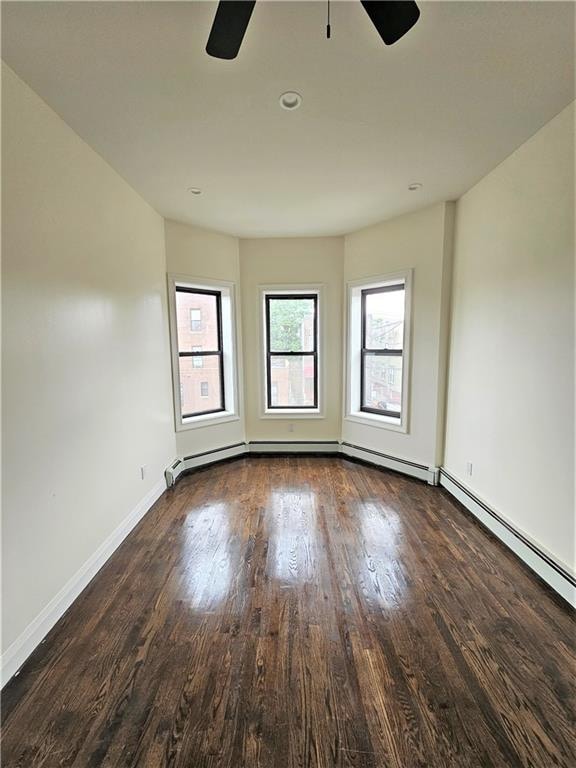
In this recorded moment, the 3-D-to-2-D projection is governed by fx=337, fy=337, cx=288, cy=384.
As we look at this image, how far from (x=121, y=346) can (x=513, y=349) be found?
2897 millimetres

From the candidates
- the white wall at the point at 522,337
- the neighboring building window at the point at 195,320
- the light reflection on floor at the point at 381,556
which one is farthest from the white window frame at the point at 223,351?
the white wall at the point at 522,337

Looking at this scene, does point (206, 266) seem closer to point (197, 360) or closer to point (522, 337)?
point (197, 360)

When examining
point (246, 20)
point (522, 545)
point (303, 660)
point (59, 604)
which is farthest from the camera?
point (522, 545)

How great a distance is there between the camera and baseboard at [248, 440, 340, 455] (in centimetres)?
441

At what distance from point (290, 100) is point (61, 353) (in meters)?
1.85

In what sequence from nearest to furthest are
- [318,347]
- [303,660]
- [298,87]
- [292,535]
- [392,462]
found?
1. [303,660]
2. [298,87]
3. [292,535]
4. [392,462]
5. [318,347]

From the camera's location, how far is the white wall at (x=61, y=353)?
5.16ft

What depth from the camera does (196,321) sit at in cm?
403

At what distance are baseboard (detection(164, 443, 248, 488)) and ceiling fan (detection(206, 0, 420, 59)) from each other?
3.28m

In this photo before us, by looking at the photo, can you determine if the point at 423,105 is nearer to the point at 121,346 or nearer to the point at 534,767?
the point at 121,346

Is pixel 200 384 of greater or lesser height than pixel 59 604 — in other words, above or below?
above

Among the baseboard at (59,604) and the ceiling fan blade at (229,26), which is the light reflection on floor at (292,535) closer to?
the baseboard at (59,604)

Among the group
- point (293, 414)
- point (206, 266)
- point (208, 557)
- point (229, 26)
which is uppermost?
point (229, 26)

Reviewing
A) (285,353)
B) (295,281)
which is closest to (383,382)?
(285,353)
